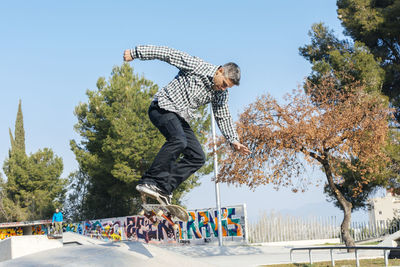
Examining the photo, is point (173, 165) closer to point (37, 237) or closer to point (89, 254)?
point (89, 254)

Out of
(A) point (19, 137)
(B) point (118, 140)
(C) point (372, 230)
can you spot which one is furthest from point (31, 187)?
(C) point (372, 230)

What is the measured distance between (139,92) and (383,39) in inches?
750

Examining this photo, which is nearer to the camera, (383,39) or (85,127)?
(383,39)

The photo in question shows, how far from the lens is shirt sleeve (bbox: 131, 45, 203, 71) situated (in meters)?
4.82

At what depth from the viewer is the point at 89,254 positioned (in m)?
4.83

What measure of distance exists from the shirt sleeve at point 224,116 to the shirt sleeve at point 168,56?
647 millimetres

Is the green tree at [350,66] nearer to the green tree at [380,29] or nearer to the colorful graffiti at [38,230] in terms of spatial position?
the green tree at [380,29]

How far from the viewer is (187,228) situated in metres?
29.5

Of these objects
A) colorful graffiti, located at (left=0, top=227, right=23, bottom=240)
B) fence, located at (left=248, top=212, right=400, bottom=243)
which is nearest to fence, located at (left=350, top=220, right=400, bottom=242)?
fence, located at (left=248, top=212, right=400, bottom=243)

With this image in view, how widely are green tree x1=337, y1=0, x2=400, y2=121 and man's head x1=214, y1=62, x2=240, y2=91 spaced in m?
21.2

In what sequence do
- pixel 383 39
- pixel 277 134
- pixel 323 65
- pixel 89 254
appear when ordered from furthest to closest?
pixel 383 39
pixel 323 65
pixel 277 134
pixel 89 254

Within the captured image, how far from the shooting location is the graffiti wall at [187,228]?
1075 inches

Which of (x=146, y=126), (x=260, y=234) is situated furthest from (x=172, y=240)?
(x=146, y=126)

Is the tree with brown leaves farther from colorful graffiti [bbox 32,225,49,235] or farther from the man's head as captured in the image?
colorful graffiti [bbox 32,225,49,235]
